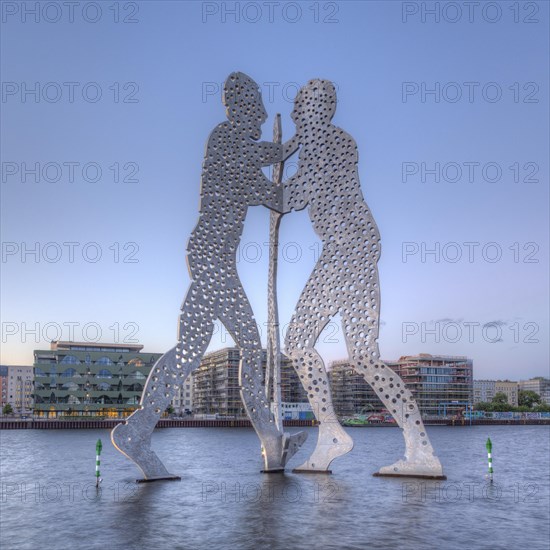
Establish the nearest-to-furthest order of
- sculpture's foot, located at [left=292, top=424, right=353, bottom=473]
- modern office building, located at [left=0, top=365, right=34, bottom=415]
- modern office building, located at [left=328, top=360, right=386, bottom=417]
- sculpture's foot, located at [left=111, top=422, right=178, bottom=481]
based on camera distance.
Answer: sculpture's foot, located at [left=111, top=422, right=178, bottom=481] < sculpture's foot, located at [left=292, top=424, right=353, bottom=473] < modern office building, located at [left=328, top=360, right=386, bottom=417] < modern office building, located at [left=0, top=365, right=34, bottom=415]

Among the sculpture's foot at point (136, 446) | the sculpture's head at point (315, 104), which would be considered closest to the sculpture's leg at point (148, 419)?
the sculpture's foot at point (136, 446)

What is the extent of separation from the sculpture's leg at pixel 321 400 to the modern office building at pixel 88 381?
64.1 meters

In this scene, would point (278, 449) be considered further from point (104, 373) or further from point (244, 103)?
point (104, 373)

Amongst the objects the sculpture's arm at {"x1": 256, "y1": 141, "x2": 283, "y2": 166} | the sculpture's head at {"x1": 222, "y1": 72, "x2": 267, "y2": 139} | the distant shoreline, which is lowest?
the distant shoreline

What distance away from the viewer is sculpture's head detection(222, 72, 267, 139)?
20.2 meters

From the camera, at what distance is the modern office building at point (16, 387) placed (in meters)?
139

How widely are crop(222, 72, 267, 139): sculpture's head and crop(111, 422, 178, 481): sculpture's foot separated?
27.2 ft

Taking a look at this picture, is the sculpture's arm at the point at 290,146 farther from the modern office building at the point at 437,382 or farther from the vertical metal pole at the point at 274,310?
the modern office building at the point at 437,382

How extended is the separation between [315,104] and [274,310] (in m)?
5.85

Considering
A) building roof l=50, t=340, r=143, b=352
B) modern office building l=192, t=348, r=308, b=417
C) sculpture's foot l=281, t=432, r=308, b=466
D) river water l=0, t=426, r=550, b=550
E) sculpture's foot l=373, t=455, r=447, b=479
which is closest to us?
river water l=0, t=426, r=550, b=550

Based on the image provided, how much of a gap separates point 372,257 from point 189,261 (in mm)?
4868

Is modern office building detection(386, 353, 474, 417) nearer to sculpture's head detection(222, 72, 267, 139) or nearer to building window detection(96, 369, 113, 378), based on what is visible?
building window detection(96, 369, 113, 378)

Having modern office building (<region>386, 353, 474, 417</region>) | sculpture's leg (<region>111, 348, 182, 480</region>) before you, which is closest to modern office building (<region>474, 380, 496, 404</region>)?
modern office building (<region>386, 353, 474, 417</region>)

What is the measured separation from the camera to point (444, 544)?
13.0 metres
